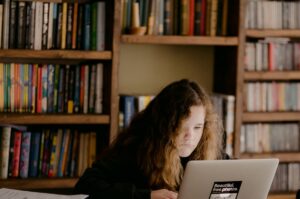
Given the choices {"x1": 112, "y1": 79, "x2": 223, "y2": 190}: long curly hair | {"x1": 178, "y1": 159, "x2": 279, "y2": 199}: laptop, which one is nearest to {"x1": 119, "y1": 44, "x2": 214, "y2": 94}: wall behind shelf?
{"x1": 112, "y1": 79, "x2": 223, "y2": 190}: long curly hair

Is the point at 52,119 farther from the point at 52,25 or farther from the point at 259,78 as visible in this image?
the point at 259,78

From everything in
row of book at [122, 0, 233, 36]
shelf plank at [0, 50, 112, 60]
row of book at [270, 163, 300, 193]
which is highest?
row of book at [122, 0, 233, 36]

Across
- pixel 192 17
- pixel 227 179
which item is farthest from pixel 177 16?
pixel 227 179

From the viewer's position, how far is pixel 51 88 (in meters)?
2.96

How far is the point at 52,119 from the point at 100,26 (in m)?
0.53

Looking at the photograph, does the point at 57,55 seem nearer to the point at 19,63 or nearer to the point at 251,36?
the point at 19,63

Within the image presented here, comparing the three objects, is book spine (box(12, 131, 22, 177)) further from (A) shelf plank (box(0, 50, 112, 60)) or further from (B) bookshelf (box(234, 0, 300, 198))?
(B) bookshelf (box(234, 0, 300, 198))

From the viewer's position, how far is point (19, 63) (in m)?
3.02

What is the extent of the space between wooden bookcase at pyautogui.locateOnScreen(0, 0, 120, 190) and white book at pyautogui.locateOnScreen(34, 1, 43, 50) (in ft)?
0.20

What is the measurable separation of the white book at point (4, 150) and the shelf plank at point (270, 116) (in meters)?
1.24

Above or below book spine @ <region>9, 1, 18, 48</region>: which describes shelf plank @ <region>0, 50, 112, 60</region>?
below

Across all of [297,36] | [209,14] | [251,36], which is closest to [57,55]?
[209,14]

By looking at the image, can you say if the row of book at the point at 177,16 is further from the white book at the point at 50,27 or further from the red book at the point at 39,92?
the red book at the point at 39,92

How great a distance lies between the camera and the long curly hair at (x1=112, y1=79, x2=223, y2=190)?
2148 millimetres
